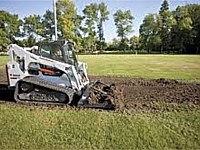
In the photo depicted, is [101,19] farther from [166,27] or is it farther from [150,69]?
[150,69]

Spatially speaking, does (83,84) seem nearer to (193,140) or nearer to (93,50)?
(193,140)

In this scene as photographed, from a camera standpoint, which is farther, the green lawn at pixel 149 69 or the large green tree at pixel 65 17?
the large green tree at pixel 65 17

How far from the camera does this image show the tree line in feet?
260

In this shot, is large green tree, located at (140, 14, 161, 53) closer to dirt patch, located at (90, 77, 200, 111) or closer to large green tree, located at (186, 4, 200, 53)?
large green tree, located at (186, 4, 200, 53)

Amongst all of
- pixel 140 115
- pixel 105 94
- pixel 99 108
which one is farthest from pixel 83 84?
pixel 140 115

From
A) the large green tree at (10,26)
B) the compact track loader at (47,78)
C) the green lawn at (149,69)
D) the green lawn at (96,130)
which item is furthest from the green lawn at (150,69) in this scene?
the large green tree at (10,26)

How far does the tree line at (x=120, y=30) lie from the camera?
260 feet

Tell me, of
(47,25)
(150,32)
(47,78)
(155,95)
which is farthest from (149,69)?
(150,32)

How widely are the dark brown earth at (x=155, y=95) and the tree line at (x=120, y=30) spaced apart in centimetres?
5816

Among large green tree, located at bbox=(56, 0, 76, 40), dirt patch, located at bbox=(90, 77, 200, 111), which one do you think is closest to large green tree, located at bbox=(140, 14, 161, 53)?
large green tree, located at bbox=(56, 0, 76, 40)

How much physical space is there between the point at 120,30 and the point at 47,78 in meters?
85.5

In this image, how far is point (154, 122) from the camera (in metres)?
7.85

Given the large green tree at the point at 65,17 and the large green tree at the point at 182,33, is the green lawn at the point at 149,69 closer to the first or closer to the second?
the large green tree at the point at 65,17

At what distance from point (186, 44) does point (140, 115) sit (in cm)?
7952
